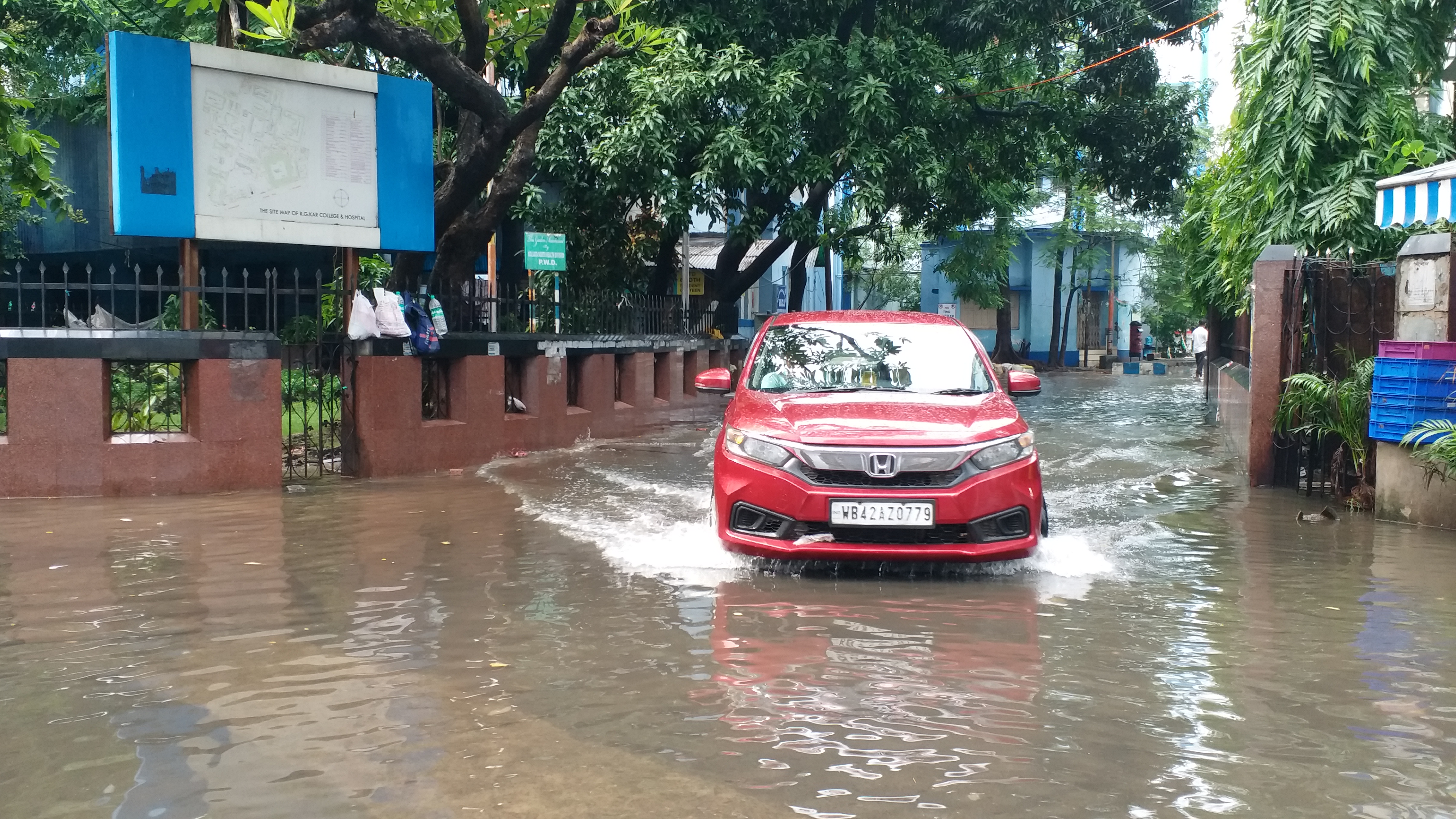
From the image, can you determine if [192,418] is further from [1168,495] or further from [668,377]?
[668,377]

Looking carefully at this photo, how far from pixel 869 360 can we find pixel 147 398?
10.3m

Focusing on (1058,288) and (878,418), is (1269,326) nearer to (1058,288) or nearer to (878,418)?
(878,418)

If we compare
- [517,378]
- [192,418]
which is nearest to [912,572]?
[192,418]

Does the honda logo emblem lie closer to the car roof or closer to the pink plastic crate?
the car roof

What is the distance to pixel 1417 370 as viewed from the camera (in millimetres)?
9398

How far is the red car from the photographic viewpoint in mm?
6836

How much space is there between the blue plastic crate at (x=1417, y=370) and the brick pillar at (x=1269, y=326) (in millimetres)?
1814

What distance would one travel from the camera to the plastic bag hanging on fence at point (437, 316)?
12953 mm

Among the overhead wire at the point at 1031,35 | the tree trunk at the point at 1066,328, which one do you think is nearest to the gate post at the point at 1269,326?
the overhead wire at the point at 1031,35

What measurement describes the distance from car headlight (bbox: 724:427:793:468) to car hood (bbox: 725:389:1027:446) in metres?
0.05

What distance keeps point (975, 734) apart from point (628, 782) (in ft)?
4.07

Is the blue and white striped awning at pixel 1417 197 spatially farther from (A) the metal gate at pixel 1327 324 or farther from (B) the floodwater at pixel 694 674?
(B) the floodwater at pixel 694 674

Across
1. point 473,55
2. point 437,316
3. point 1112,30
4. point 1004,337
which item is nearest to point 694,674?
point 437,316

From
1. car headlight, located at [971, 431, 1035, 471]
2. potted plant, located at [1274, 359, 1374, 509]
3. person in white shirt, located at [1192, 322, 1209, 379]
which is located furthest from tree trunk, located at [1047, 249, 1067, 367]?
car headlight, located at [971, 431, 1035, 471]
